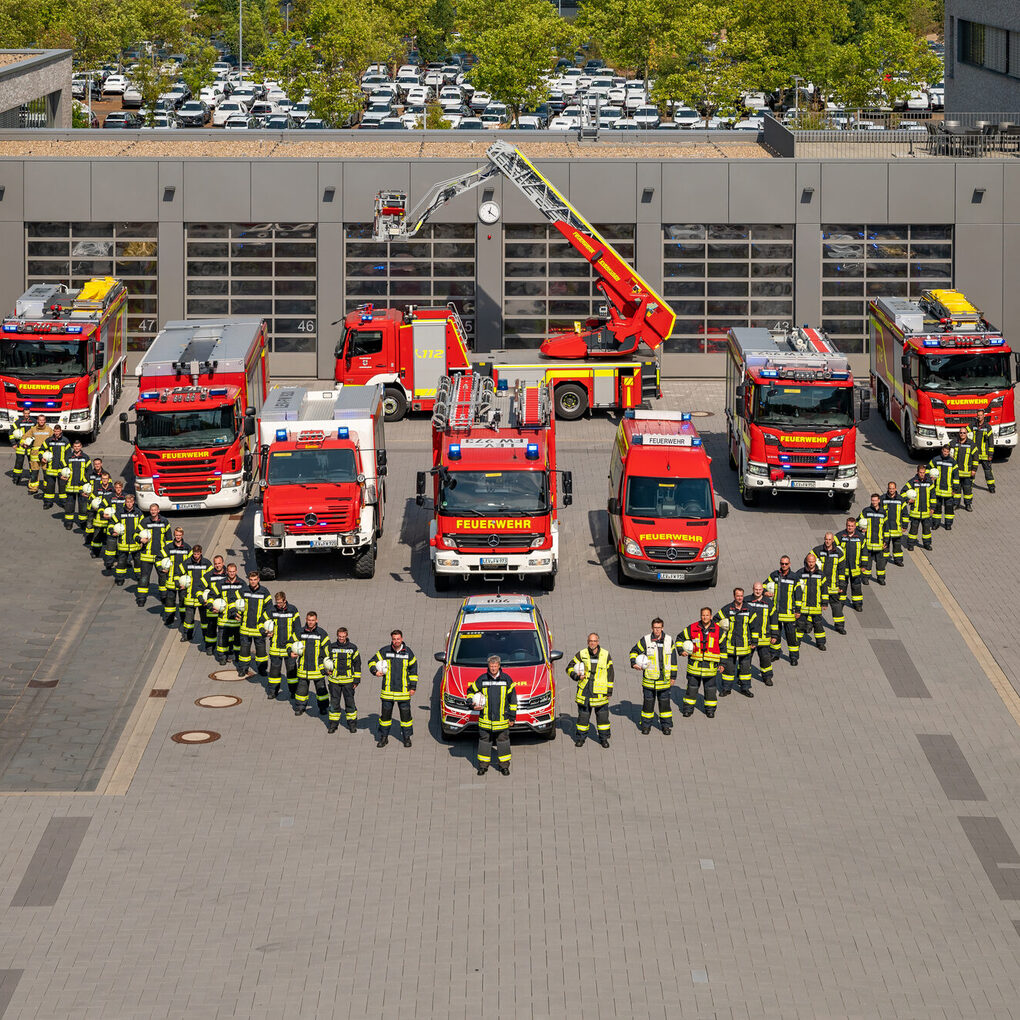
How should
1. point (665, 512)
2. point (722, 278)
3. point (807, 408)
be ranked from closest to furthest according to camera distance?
point (665, 512), point (807, 408), point (722, 278)

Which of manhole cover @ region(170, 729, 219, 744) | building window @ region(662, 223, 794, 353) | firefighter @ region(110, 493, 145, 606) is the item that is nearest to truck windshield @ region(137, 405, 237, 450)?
firefighter @ region(110, 493, 145, 606)

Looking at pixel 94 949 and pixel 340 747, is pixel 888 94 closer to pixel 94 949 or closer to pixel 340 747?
pixel 340 747

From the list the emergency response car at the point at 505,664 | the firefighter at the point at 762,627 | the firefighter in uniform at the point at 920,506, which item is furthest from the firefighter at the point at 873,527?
the emergency response car at the point at 505,664

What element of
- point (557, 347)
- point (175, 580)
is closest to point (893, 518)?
point (557, 347)

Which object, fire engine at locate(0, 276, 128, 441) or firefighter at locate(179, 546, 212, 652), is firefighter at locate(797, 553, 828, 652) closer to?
firefighter at locate(179, 546, 212, 652)

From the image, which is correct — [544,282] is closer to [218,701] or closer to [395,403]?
[395,403]

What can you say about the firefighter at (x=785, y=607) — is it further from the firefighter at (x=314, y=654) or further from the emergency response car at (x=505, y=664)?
the firefighter at (x=314, y=654)

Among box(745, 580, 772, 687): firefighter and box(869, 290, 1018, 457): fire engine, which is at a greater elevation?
box(869, 290, 1018, 457): fire engine
